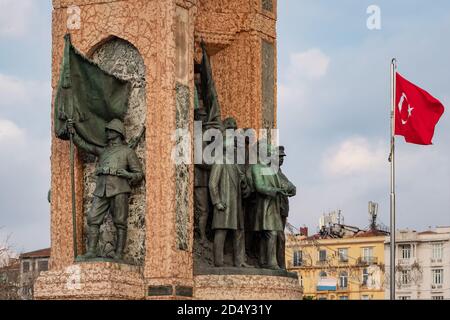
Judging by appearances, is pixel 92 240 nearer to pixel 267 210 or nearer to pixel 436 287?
pixel 267 210

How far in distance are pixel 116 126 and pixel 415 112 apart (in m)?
7.09

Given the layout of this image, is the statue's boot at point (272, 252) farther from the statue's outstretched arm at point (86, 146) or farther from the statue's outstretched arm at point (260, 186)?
the statue's outstretched arm at point (86, 146)

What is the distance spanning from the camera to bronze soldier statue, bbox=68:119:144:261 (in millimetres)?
29812

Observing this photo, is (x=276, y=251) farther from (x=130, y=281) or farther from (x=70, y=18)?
(x=70, y=18)

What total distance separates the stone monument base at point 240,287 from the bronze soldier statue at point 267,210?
525 mm

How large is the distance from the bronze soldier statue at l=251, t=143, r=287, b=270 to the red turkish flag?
13.4 ft

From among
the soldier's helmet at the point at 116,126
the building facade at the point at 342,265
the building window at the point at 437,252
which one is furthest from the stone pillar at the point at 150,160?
the building window at the point at 437,252

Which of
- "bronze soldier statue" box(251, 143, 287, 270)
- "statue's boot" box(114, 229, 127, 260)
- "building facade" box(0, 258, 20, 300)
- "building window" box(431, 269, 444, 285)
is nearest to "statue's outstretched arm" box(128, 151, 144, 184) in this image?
"statue's boot" box(114, 229, 127, 260)

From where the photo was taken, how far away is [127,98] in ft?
100

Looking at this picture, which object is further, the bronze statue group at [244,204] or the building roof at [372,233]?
the building roof at [372,233]

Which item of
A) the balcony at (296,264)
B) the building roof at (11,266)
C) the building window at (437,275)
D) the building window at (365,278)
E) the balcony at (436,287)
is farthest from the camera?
the building window at (437,275)

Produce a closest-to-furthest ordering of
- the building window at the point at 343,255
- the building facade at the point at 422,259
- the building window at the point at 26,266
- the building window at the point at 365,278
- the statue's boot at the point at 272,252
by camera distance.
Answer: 1. the statue's boot at the point at 272,252
2. the building window at the point at 26,266
3. the building window at the point at 365,278
4. the building window at the point at 343,255
5. the building facade at the point at 422,259

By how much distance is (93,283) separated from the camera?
29.1 meters

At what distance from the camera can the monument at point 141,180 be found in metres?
29.7
